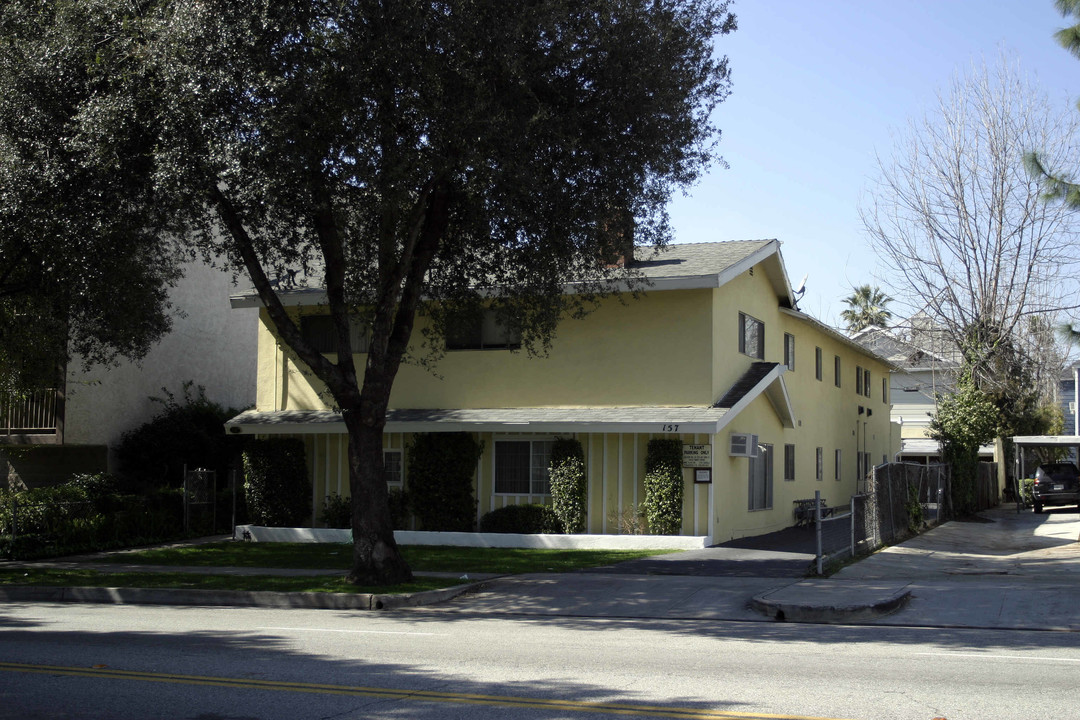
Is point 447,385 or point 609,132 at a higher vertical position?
point 609,132

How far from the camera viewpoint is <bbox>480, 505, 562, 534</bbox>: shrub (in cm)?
2170

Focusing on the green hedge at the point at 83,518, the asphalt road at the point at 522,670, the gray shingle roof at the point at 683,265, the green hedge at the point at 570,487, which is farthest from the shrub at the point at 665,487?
the green hedge at the point at 83,518

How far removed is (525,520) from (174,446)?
1085 cm

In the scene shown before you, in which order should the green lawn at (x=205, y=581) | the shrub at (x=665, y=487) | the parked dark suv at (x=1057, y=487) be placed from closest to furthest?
1. the green lawn at (x=205, y=581)
2. the shrub at (x=665, y=487)
3. the parked dark suv at (x=1057, y=487)

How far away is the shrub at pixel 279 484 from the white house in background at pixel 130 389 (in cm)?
384

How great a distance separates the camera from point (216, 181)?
518 inches

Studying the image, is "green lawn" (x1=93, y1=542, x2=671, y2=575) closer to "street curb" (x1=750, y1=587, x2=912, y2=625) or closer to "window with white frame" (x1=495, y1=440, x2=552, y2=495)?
"window with white frame" (x1=495, y1=440, x2=552, y2=495)

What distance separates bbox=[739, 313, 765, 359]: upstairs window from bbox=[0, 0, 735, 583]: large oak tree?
801 centimetres

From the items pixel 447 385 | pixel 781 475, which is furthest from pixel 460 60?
pixel 781 475

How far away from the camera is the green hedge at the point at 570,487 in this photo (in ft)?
70.5

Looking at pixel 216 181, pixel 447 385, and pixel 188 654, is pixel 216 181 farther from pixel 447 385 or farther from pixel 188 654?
pixel 447 385

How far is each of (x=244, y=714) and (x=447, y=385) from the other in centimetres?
1639

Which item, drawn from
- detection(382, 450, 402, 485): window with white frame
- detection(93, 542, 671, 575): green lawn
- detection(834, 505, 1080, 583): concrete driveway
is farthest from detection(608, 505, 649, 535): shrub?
detection(382, 450, 402, 485): window with white frame

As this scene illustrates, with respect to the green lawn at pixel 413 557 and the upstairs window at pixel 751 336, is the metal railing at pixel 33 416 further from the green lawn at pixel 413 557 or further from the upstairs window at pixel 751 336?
the upstairs window at pixel 751 336
